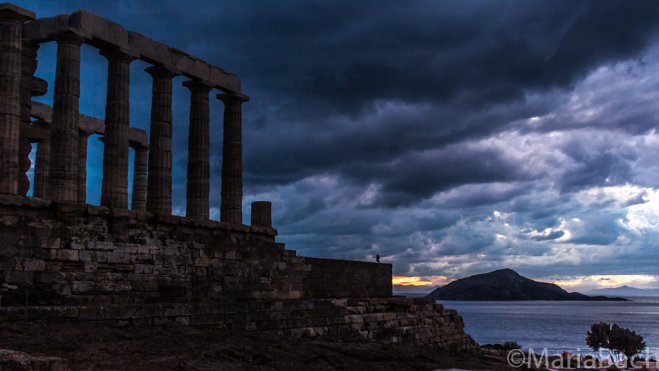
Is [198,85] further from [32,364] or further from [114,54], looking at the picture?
[32,364]

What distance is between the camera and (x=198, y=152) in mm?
24672

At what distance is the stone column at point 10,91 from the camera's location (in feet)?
58.6

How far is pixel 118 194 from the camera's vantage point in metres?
20.6

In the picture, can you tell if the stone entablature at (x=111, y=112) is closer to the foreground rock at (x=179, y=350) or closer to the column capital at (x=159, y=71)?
the column capital at (x=159, y=71)

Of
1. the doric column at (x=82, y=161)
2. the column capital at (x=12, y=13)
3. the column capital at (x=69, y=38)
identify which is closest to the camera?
the column capital at (x=12, y=13)

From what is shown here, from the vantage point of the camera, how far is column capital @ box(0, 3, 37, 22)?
1853cm

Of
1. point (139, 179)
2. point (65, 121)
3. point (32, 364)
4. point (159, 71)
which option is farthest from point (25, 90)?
point (32, 364)

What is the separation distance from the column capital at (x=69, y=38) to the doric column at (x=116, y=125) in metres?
1.47

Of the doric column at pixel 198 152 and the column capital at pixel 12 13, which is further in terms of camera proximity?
the doric column at pixel 198 152

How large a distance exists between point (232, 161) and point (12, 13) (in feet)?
33.6

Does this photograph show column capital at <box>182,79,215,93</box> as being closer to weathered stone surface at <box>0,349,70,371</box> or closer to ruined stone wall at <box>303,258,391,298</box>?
ruined stone wall at <box>303,258,391,298</box>

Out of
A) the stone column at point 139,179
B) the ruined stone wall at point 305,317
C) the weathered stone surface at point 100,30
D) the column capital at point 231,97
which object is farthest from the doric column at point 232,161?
the ruined stone wall at point 305,317

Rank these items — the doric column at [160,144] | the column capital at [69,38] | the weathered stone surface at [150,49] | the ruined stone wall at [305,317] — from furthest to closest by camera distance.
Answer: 1. the doric column at [160,144]
2. the weathered stone surface at [150,49]
3. the column capital at [69,38]
4. the ruined stone wall at [305,317]

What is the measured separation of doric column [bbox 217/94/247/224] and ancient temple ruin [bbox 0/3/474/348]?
0.05 metres
